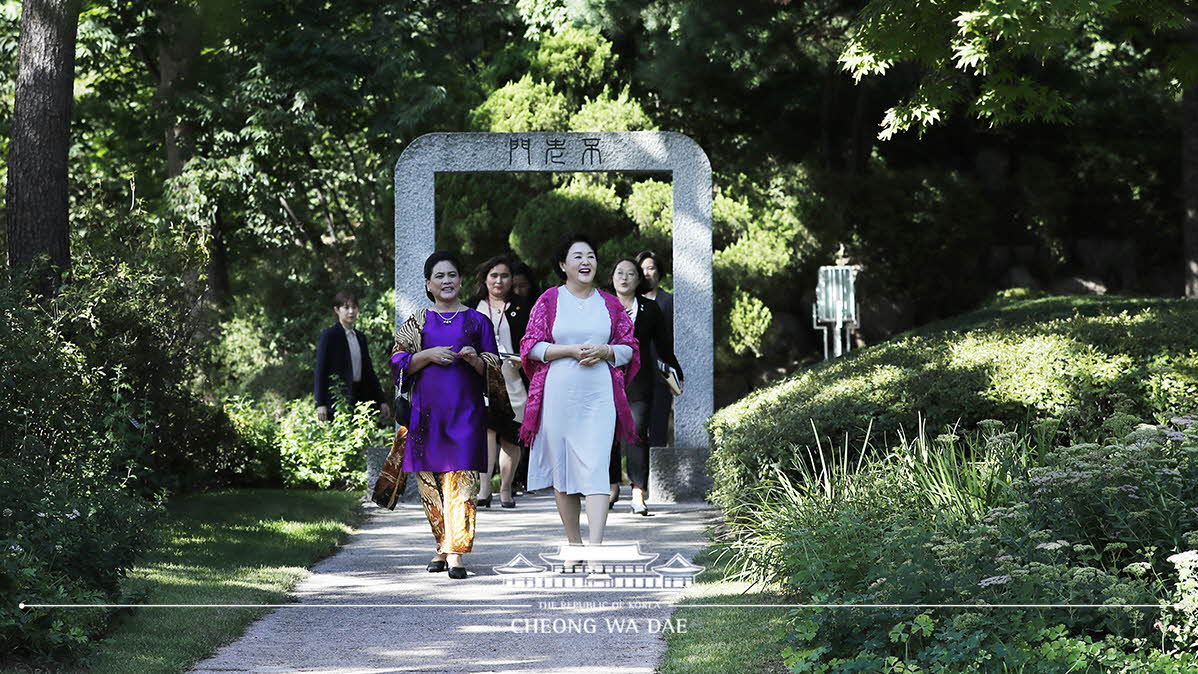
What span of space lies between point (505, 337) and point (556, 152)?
168 cm

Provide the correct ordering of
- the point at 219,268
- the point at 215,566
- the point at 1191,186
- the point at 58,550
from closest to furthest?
1. the point at 58,550
2. the point at 215,566
3. the point at 1191,186
4. the point at 219,268

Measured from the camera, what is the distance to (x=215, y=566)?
734 centimetres

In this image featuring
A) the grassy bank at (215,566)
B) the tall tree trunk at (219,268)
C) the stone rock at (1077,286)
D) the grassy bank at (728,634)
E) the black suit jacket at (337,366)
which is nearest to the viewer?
the grassy bank at (728,634)

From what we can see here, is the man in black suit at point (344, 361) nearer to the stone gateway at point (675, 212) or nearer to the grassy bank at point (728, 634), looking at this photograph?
the stone gateway at point (675, 212)

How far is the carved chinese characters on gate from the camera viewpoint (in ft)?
34.5

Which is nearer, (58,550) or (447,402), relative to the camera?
(58,550)

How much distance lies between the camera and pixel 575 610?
620 centimetres

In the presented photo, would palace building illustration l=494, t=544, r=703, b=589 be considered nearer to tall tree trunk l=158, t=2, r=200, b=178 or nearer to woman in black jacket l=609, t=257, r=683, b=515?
woman in black jacket l=609, t=257, r=683, b=515

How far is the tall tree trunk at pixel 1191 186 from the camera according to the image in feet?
53.0

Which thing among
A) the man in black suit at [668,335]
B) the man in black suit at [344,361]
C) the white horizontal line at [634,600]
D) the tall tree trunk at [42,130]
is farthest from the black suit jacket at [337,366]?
the white horizontal line at [634,600]

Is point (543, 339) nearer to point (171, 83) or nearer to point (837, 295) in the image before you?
point (837, 295)

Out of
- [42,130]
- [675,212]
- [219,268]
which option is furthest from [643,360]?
[219,268]

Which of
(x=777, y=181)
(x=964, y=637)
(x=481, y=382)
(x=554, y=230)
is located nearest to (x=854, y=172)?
(x=777, y=181)

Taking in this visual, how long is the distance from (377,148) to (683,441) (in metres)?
10.4
